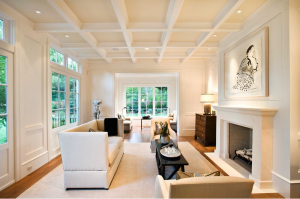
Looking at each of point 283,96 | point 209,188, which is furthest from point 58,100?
point 283,96

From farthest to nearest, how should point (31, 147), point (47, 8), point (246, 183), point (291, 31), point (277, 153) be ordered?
point (31, 147) → point (47, 8) → point (277, 153) → point (291, 31) → point (246, 183)

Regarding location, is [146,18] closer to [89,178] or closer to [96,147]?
[96,147]

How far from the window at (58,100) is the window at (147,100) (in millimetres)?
4199

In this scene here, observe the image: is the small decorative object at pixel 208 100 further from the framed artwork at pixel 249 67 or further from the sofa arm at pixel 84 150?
the sofa arm at pixel 84 150

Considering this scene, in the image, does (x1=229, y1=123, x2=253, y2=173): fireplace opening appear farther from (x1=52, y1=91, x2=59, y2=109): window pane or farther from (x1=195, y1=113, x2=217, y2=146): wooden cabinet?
(x1=52, y1=91, x2=59, y2=109): window pane

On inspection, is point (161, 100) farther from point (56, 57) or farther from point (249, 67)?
point (249, 67)

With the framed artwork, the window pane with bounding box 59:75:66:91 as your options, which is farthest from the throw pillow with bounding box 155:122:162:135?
the window pane with bounding box 59:75:66:91

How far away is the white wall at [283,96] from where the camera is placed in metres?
1.77

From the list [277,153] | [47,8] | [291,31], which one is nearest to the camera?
[291,31]

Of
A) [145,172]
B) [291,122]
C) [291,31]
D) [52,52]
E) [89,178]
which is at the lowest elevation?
[145,172]

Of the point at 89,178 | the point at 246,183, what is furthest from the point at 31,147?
the point at 246,183

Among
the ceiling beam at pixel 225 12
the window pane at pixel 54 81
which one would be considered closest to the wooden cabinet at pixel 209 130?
the ceiling beam at pixel 225 12

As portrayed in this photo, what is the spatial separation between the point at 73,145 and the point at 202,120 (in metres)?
3.46

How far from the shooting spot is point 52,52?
3.34 meters
